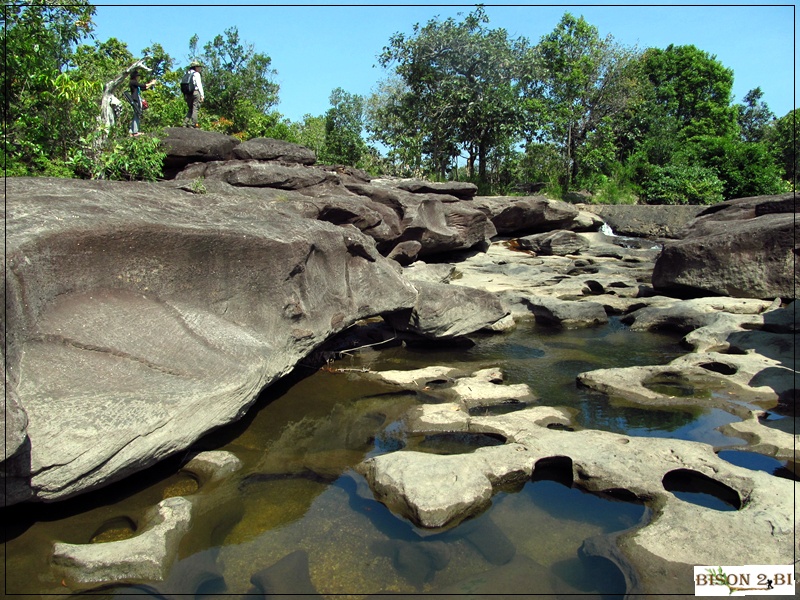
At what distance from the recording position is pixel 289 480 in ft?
17.2

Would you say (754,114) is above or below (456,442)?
above

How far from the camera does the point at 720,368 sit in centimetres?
783

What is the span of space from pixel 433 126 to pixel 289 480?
796 inches

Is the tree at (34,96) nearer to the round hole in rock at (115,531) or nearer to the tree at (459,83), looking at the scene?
the round hole in rock at (115,531)

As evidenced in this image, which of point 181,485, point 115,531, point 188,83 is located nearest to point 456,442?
point 181,485

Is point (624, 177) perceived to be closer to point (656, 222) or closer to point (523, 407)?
point (656, 222)

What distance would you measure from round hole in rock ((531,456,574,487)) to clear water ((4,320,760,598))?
0.09 meters

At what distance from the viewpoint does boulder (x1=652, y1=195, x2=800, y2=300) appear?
1066 centimetres

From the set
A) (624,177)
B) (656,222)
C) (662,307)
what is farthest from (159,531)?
(624,177)

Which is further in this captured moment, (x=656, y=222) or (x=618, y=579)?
(x=656, y=222)

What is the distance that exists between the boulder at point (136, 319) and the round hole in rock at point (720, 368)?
4.92 m

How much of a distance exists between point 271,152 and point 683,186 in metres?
18.3

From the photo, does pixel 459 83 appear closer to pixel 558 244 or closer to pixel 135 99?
pixel 558 244

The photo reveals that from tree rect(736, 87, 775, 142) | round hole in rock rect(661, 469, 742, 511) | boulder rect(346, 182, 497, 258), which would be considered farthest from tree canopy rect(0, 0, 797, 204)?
tree rect(736, 87, 775, 142)
